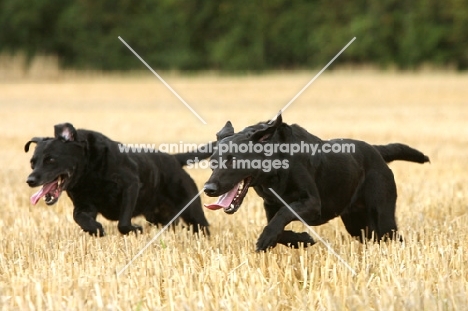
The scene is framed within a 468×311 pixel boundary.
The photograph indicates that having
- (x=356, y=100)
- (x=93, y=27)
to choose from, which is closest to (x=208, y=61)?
(x=93, y=27)

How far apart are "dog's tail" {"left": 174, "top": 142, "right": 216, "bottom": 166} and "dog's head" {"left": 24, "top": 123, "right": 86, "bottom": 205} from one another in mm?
1095

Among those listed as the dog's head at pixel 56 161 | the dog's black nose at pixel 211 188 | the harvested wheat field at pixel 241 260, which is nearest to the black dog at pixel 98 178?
the dog's head at pixel 56 161

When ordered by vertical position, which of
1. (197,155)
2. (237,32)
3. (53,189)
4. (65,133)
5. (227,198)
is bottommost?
(227,198)

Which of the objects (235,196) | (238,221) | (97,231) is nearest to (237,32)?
(238,221)

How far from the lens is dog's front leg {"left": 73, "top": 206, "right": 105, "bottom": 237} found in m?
6.51

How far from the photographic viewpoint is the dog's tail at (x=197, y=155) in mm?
7442

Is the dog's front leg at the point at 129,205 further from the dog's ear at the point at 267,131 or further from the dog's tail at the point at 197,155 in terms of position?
the dog's ear at the point at 267,131

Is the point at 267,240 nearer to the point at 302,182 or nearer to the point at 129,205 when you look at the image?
the point at 302,182

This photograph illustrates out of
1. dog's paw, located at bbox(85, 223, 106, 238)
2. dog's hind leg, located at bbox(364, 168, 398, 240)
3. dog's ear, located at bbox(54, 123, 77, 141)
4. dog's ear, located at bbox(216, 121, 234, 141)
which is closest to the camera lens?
dog's ear, located at bbox(216, 121, 234, 141)

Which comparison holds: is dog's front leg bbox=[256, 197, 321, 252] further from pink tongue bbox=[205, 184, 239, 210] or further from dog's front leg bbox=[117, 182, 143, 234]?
dog's front leg bbox=[117, 182, 143, 234]

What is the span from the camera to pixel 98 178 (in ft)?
22.3

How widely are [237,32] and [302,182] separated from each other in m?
40.7

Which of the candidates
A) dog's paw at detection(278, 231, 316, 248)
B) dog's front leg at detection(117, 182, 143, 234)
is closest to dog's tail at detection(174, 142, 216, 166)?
dog's front leg at detection(117, 182, 143, 234)

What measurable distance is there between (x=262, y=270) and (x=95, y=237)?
6.33 feet
